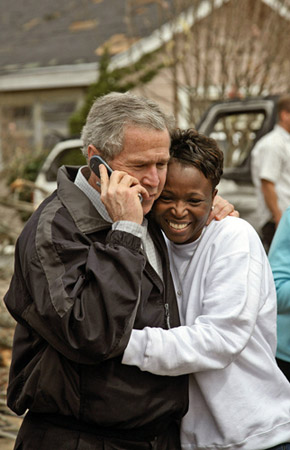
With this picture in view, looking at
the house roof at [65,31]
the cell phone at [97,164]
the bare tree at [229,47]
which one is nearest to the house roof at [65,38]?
the house roof at [65,31]

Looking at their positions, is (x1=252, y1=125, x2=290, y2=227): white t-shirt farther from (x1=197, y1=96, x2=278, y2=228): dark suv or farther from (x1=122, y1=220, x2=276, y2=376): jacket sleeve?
(x1=122, y1=220, x2=276, y2=376): jacket sleeve

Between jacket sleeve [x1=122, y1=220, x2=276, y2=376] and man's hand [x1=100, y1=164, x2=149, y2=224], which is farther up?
man's hand [x1=100, y1=164, x2=149, y2=224]

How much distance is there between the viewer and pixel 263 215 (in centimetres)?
714

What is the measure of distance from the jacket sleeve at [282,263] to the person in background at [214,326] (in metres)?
0.46

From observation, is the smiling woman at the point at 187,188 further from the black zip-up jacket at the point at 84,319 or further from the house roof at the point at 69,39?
the house roof at the point at 69,39

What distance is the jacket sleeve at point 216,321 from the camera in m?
2.21

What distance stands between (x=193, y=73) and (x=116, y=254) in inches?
398

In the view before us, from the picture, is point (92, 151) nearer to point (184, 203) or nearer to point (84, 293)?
point (184, 203)

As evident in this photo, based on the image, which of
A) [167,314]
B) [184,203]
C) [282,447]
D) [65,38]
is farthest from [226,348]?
[65,38]

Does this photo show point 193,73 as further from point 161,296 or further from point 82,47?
point 161,296

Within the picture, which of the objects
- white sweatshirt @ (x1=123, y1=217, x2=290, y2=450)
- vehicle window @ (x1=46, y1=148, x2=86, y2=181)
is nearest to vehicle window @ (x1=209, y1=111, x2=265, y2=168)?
vehicle window @ (x1=46, y1=148, x2=86, y2=181)

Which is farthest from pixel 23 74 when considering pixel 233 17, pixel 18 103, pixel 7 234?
pixel 7 234

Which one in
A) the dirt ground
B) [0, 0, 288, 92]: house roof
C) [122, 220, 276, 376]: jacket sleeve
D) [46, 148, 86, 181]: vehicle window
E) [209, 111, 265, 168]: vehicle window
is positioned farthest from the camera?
[0, 0, 288, 92]: house roof

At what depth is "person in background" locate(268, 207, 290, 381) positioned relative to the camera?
2.98 m
